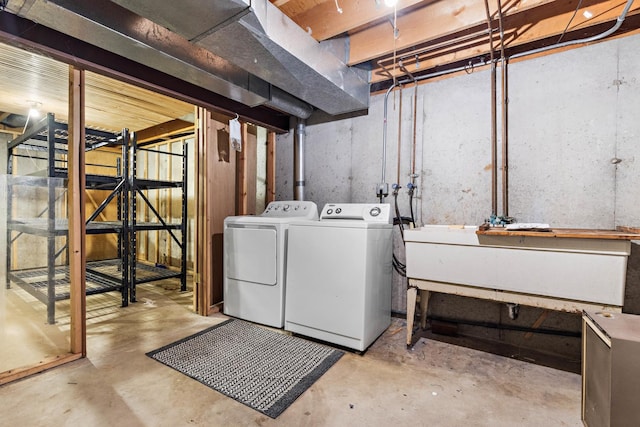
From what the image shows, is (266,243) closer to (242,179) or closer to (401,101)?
(242,179)

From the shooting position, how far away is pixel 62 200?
1960 millimetres

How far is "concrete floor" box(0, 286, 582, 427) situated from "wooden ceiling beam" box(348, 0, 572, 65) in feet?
7.29

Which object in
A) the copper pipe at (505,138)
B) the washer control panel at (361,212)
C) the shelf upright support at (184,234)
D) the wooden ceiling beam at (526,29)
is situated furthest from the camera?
the shelf upright support at (184,234)

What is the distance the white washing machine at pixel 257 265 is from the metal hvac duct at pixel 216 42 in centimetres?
109

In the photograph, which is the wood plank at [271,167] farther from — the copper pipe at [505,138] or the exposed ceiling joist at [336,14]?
the copper pipe at [505,138]

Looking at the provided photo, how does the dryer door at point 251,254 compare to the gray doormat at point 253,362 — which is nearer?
the gray doormat at point 253,362

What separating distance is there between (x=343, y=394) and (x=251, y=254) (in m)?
1.34

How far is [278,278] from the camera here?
7.90 feet

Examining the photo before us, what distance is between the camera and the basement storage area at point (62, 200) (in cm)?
196

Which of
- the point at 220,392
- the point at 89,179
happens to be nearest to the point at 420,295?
the point at 220,392

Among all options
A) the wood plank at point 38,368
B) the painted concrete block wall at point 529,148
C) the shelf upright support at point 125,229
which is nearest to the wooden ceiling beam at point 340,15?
the painted concrete block wall at point 529,148

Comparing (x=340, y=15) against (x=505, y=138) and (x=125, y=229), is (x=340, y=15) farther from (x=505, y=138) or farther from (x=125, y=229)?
(x=125, y=229)

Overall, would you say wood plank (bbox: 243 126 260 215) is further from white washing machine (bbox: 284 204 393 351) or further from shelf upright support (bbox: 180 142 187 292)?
white washing machine (bbox: 284 204 393 351)

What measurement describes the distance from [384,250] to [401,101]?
56.3 inches
